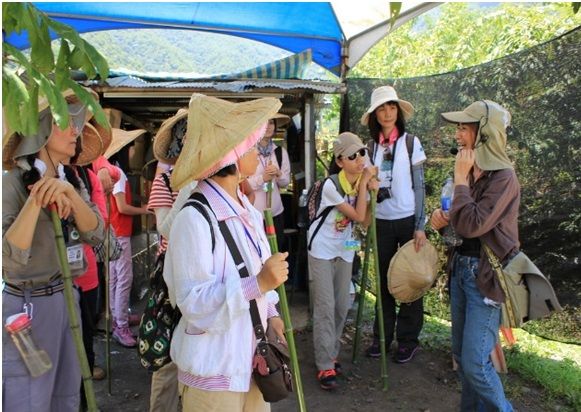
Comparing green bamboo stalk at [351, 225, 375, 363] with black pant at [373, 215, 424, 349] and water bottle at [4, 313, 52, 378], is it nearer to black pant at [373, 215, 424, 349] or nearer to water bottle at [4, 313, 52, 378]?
black pant at [373, 215, 424, 349]

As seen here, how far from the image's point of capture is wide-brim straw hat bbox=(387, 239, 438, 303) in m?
3.94

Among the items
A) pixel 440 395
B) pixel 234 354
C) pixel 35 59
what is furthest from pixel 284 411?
pixel 35 59

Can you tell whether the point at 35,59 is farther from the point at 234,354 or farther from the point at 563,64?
the point at 563,64

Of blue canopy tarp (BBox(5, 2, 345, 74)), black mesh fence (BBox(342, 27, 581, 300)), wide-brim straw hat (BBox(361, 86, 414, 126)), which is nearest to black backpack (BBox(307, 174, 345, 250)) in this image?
wide-brim straw hat (BBox(361, 86, 414, 126))

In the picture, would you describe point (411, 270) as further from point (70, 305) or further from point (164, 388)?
point (70, 305)

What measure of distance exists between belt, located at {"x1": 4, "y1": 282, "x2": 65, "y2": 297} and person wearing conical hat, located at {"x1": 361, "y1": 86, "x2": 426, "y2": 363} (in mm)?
2661

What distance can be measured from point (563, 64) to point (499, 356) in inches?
88.0

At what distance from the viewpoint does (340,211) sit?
3.85m

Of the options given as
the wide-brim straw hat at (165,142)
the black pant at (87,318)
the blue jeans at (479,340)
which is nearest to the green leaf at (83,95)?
the wide-brim straw hat at (165,142)

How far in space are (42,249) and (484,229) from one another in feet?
7.50

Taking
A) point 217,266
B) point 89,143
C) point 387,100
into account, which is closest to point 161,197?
point 89,143

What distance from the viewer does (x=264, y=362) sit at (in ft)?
6.40

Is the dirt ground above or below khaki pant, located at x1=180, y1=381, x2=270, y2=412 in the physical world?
below

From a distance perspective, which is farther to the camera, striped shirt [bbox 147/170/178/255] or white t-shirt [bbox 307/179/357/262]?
white t-shirt [bbox 307/179/357/262]
